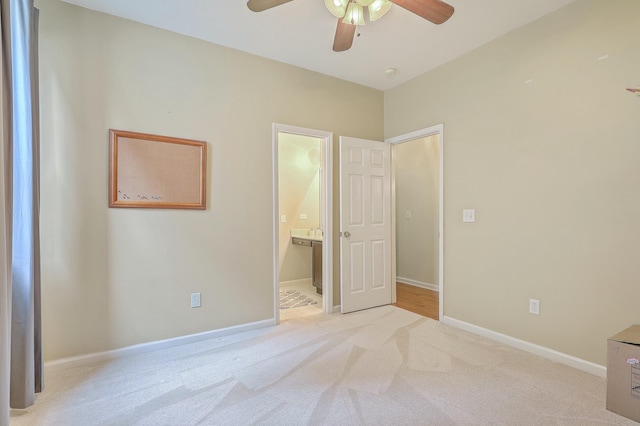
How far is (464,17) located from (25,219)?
3409mm

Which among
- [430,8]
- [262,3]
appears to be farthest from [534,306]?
[262,3]

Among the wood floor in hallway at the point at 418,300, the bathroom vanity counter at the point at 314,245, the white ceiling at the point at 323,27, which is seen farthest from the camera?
the bathroom vanity counter at the point at 314,245

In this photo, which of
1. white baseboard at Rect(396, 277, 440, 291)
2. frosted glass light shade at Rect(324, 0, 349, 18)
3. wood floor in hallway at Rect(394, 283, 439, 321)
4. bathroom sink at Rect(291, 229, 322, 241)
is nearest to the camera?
frosted glass light shade at Rect(324, 0, 349, 18)

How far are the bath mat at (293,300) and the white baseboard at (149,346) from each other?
0.77 m

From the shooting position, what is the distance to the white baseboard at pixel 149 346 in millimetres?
2354

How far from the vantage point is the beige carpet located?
1.78 metres

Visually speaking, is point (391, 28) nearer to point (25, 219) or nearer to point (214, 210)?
point (214, 210)

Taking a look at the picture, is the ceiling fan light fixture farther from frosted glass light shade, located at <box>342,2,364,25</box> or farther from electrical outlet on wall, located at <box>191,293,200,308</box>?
electrical outlet on wall, located at <box>191,293,200,308</box>

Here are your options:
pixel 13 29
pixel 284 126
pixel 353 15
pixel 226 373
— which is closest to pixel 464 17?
pixel 353 15

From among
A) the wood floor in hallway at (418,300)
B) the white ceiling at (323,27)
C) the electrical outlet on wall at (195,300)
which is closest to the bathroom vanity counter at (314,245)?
the wood floor in hallway at (418,300)

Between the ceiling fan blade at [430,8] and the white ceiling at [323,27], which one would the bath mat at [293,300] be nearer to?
the white ceiling at [323,27]

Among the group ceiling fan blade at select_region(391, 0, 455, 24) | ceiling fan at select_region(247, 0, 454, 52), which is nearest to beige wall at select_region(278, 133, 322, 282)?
ceiling fan at select_region(247, 0, 454, 52)

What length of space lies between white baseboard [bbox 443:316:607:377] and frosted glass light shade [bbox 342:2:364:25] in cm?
289

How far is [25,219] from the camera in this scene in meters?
1.84
